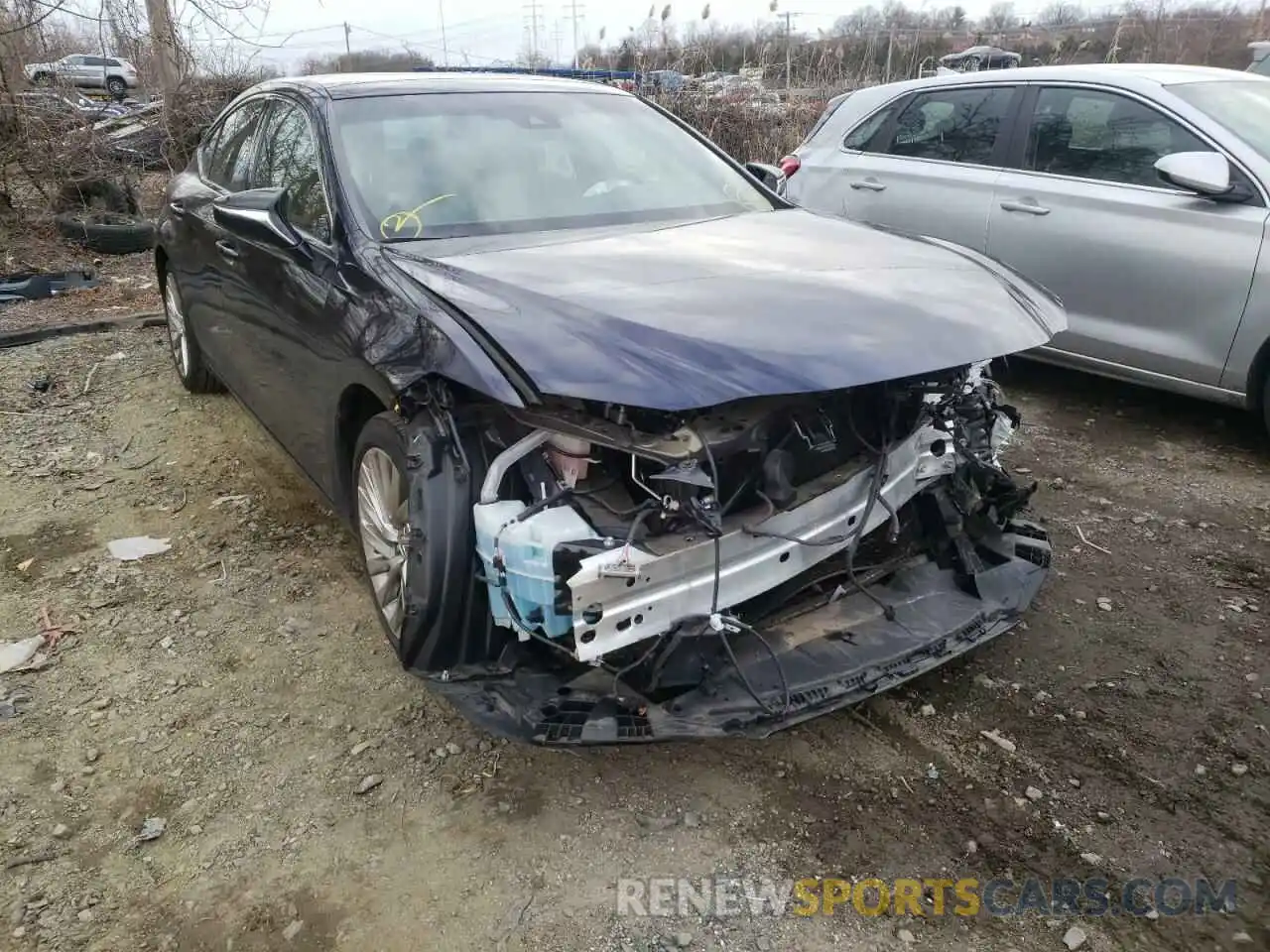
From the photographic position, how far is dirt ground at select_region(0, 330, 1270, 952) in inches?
85.4

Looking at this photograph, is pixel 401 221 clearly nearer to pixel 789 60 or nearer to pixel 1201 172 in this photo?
pixel 1201 172

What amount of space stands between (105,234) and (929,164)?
760cm

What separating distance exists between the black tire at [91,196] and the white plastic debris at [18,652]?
7901mm

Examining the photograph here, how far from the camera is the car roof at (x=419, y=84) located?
357 cm

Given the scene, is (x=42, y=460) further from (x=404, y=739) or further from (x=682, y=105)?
(x=682, y=105)

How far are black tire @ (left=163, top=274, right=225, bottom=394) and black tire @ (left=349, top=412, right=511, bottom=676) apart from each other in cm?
306

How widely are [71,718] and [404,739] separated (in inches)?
40.9

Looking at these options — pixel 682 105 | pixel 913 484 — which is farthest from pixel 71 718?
pixel 682 105

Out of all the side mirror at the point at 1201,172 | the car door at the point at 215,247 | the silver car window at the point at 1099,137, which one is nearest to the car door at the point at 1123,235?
the silver car window at the point at 1099,137

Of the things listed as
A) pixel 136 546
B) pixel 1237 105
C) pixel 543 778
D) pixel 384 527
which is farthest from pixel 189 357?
pixel 1237 105

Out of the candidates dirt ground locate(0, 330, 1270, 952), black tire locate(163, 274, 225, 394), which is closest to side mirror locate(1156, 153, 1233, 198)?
dirt ground locate(0, 330, 1270, 952)

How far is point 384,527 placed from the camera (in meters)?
2.83

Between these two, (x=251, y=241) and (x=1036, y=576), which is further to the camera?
(x=251, y=241)

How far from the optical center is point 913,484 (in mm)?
2762
